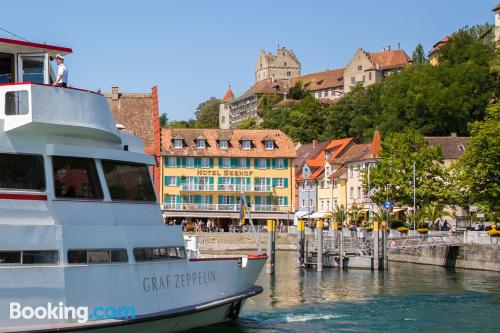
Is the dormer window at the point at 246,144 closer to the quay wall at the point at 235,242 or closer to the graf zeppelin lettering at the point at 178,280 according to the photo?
the quay wall at the point at 235,242

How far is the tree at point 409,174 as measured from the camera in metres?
75.4

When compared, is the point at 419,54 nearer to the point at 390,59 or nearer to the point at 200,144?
the point at 390,59

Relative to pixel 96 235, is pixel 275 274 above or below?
below

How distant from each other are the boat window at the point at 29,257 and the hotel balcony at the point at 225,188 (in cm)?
7326

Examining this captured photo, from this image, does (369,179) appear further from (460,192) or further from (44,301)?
(44,301)

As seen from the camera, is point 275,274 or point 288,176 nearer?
point 275,274

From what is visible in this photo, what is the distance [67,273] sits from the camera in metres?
18.6

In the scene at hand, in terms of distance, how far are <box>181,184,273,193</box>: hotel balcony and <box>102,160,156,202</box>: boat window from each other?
70314 millimetres

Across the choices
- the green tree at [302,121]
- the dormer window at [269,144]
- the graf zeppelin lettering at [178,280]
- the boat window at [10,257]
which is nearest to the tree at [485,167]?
the dormer window at [269,144]

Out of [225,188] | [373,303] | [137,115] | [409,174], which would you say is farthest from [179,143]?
[373,303]

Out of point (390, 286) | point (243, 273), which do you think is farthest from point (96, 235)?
point (390, 286)

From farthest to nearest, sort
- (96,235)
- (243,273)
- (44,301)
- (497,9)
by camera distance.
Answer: (497,9), (243,273), (96,235), (44,301)

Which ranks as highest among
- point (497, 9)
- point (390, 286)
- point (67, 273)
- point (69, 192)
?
point (497, 9)

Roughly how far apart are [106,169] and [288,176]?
73.9 m
